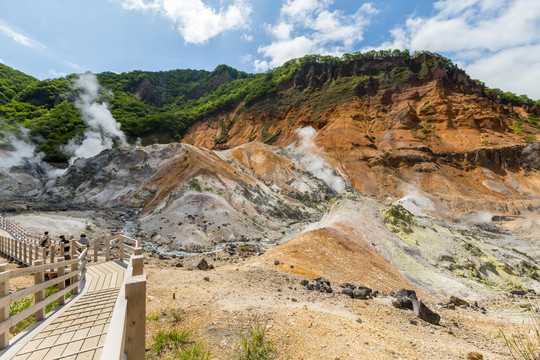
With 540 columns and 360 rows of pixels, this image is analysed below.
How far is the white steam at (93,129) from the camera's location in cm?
5784

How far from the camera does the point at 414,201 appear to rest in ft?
150

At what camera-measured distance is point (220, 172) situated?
34844 millimetres

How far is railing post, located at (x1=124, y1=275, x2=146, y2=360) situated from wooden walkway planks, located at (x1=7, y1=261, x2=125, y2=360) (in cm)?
147

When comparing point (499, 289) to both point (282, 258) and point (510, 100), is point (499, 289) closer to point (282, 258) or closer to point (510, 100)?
point (282, 258)

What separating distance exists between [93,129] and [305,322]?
76.6 m

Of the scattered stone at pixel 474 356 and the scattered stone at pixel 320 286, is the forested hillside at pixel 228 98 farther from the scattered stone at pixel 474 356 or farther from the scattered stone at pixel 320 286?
the scattered stone at pixel 474 356

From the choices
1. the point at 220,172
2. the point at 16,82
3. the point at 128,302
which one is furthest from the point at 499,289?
the point at 16,82

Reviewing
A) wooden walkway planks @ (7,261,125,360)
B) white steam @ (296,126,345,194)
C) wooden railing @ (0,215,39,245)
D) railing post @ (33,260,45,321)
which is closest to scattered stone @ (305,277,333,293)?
wooden walkway planks @ (7,261,125,360)

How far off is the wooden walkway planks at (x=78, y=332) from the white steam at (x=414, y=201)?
142 feet

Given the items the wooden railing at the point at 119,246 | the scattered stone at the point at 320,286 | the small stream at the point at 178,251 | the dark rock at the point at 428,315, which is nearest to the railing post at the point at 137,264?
the wooden railing at the point at 119,246

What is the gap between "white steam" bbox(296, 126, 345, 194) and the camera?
49428mm

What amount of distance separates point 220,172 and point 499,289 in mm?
28690

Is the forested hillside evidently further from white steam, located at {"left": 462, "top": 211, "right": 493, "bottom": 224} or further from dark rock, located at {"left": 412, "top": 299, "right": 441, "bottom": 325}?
dark rock, located at {"left": 412, "top": 299, "right": 441, "bottom": 325}

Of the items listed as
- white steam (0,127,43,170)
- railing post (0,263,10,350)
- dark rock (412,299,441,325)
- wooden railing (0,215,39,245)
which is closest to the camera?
railing post (0,263,10,350)
